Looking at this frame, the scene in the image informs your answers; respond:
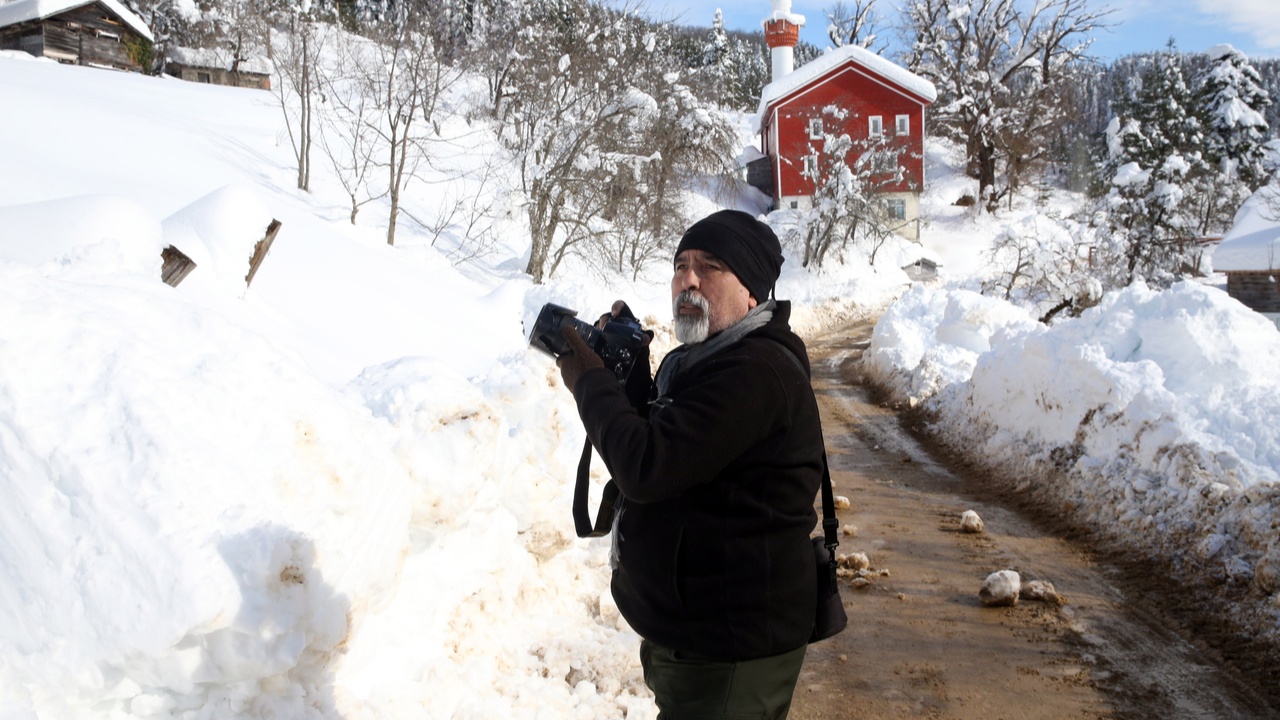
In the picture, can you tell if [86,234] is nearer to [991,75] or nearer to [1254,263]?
[1254,263]

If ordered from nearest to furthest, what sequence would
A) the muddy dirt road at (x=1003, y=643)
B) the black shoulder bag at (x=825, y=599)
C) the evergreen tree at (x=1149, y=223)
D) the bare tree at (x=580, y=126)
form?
1. the black shoulder bag at (x=825, y=599)
2. the muddy dirt road at (x=1003, y=643)
3. the bare tree at (x=580, y=126)
4. the evergreen tree at (x=1149, y=223)

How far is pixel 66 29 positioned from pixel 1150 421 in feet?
117

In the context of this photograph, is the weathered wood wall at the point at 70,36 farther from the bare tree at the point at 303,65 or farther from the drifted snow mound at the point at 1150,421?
the drifted snow mound at the point at 1150,421

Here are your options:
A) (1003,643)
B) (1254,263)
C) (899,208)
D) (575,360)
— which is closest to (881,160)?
(899,208)

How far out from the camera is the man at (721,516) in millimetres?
1923

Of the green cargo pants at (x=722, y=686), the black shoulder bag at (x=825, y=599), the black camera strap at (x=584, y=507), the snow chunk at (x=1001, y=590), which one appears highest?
the black camera strap at (x=584, y=507)

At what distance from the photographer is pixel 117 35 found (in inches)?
1240

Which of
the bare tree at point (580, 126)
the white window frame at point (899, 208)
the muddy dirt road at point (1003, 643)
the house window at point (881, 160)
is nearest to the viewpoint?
the muddy dirt road at point (1003, 643)

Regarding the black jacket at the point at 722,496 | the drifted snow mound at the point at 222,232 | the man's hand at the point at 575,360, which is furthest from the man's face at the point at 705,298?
the drifted snow mound at the point at 222,232

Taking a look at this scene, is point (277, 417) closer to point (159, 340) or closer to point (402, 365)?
point (159, 340)

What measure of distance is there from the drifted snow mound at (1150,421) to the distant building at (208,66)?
3945 cm

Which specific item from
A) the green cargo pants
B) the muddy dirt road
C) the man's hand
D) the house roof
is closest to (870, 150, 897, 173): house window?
the muddy dirt road

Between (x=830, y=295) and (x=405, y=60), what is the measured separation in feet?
48.3

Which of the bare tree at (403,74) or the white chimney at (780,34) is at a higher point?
the white chimney at (780,34)
